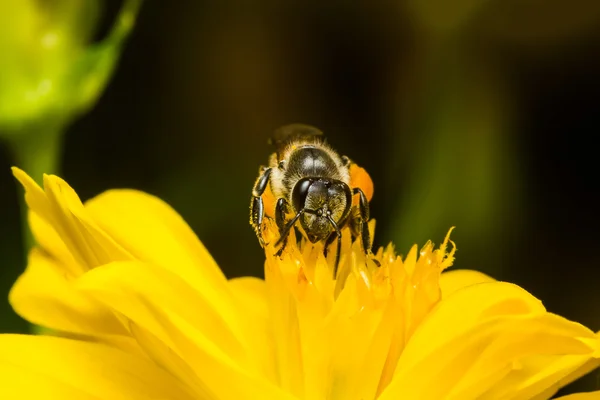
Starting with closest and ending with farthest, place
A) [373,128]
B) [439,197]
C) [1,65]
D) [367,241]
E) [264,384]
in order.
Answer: [264,384], [367,241], [1,65], [439,197], [373,128]

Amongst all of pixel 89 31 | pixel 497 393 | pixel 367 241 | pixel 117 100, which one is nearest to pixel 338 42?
pixel 117 100

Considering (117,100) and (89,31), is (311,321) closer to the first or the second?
(89,31)

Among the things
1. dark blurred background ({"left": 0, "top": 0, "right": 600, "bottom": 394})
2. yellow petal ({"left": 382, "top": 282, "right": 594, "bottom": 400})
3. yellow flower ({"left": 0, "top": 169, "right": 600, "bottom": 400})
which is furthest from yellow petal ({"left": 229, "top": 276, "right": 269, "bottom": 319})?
dark blurred background ({"left": 0, "top": 0, "right": 600, "bottom": 394})

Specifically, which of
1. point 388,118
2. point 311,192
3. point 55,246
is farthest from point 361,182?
point 388,118

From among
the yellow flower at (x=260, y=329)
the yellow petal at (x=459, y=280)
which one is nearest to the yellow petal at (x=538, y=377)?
the yellow flower at (x=260, y=329)

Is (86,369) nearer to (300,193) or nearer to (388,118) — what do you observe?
(300,193)
